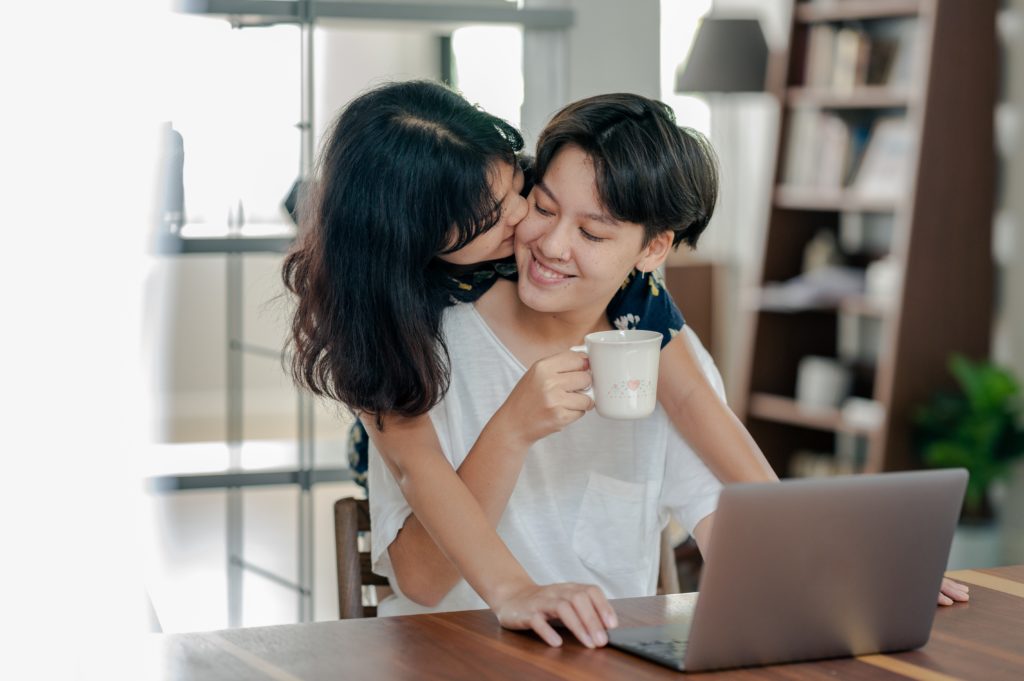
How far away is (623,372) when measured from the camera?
4.54 feet

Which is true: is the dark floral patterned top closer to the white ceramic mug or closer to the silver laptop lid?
the white ceramic mug

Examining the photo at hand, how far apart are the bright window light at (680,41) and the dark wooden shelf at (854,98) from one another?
112 centimetres

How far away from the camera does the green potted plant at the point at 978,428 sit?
4043 millimetres

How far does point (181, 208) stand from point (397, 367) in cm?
129

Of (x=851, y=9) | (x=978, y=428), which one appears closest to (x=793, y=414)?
(x=978, y=428)

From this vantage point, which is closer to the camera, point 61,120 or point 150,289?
point 61,120

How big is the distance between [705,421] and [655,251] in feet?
0.72

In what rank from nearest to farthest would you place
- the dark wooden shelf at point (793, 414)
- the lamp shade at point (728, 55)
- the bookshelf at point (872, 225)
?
the bookshelf at point (872, 225) → the dark wooden shelf at point (793, 414) → the lamp shade at point (728, 55)

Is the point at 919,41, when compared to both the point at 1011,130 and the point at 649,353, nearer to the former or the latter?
the point at 1011,130

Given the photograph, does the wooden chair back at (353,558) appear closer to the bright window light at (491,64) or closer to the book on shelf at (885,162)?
the bright window light at (491,64)

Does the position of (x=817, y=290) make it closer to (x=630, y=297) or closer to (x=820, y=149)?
(x=820, y=149)

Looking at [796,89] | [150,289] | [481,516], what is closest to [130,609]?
[481,516]

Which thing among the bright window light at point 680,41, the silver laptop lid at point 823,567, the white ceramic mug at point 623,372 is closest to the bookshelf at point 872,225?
the bright window light at point 680,41

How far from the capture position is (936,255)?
423 cm
